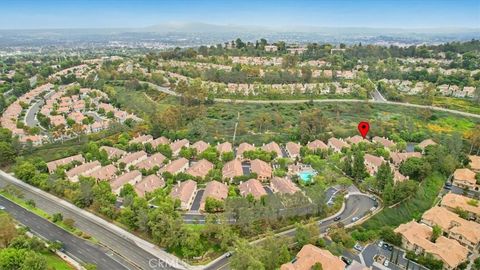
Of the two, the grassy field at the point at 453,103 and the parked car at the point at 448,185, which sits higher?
the grassy field at the point at 453,103

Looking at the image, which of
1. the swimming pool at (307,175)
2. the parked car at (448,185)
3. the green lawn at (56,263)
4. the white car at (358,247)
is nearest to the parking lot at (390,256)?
the white car at (358,247)

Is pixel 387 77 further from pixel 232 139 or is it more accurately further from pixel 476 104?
pixel 232 139

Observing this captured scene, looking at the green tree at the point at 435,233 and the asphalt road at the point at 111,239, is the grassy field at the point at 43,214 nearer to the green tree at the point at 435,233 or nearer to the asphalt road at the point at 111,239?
the asphalt road at the point at 111,239

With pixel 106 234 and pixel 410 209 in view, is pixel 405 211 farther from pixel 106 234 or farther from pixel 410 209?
pixel 106 234

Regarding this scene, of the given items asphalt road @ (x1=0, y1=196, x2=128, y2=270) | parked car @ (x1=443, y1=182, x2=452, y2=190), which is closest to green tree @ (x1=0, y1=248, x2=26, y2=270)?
asphalt road @ (x1=0, y1=196, x2=128, y2=270)

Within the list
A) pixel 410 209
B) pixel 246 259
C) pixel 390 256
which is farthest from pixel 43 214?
pixel 410 209
